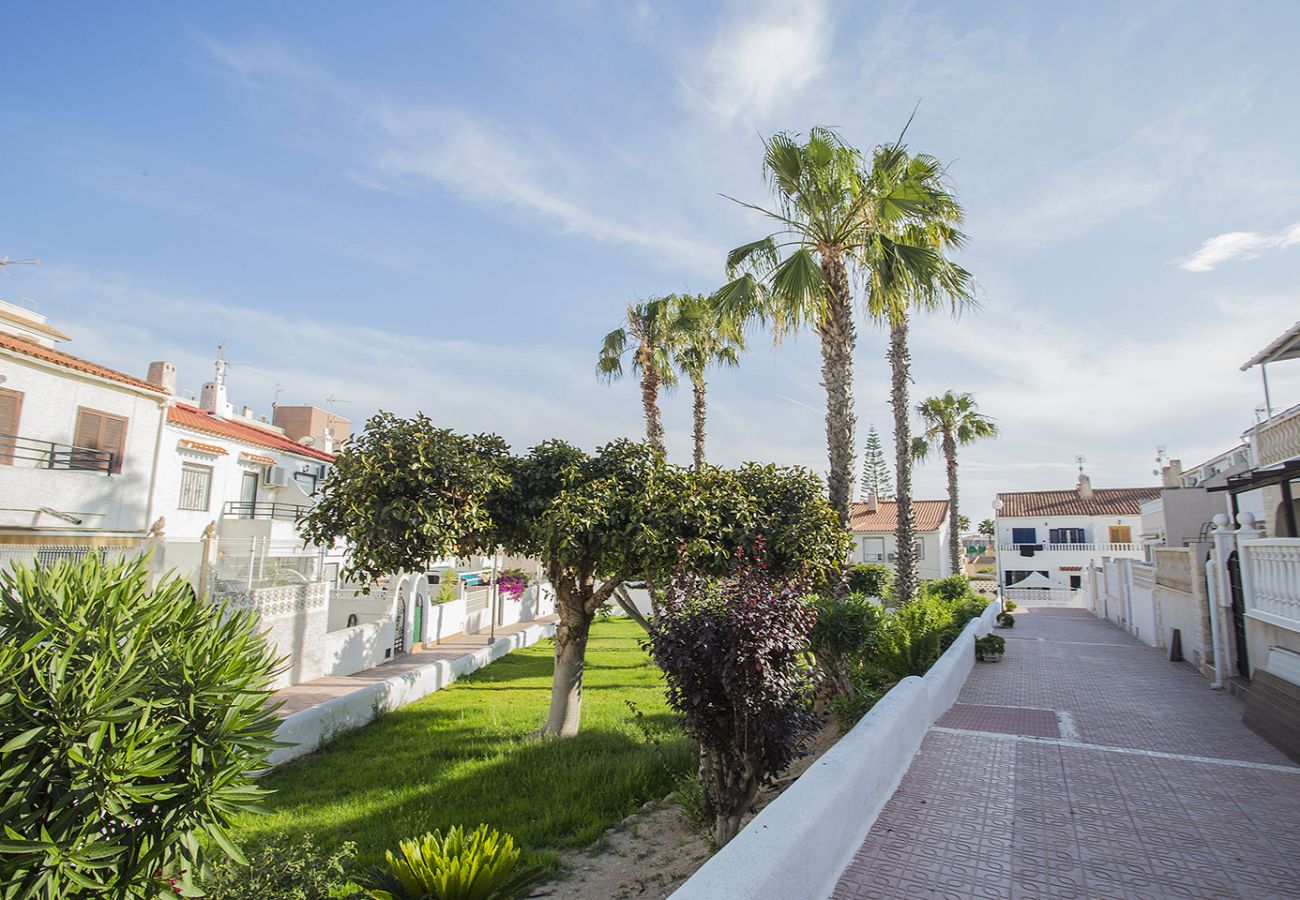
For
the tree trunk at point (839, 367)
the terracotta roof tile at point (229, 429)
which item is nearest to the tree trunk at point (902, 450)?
the tree trunk at point (839, 367)

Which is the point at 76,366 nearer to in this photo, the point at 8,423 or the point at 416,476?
the point at 8,423

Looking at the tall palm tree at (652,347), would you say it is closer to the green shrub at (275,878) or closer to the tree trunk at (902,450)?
the tree trunk at (902,450)

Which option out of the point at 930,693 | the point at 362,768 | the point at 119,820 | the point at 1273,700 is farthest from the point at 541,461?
the point at 1273,700

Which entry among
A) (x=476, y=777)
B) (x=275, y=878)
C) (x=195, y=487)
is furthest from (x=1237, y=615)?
(x=195, y=487)

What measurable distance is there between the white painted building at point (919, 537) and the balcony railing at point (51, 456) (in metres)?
41.6

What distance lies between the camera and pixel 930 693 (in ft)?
24.9

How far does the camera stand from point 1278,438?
11750 mm

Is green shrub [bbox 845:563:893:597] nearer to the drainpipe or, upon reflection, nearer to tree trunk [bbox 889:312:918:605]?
tree trunk [bbox 889:312:918:605]

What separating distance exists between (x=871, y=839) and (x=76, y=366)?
23.1 metres

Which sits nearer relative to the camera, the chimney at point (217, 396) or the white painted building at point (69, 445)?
the white painted building at point (69, 445)

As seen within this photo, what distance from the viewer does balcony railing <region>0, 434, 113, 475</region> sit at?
1719 cm

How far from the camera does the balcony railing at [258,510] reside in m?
25.0

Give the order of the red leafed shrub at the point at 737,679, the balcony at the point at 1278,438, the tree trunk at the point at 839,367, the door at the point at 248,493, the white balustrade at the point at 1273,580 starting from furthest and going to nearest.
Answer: the door at the point at 248,493, the tree trunk at the point at 839,367, the balcony at the point at 1278,438, the white balustrade at the point at 1273,580, the red leafed shrub at the point at 737,679

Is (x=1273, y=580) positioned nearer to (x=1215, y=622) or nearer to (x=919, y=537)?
(x=1215, y=622)
